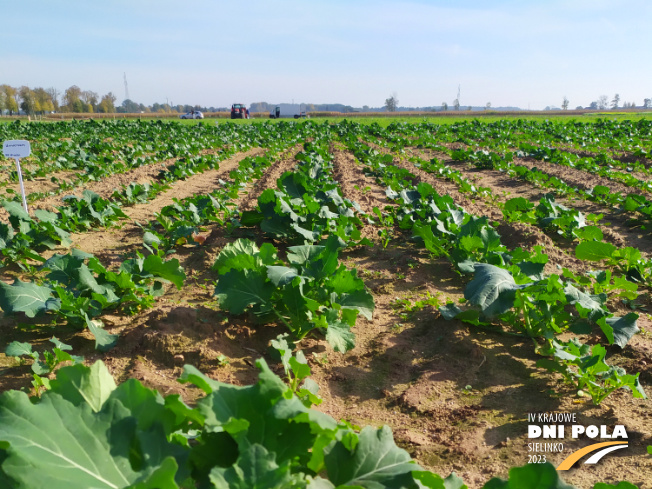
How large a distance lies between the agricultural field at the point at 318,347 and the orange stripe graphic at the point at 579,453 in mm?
32

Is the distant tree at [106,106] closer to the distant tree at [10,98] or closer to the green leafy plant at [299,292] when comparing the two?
the distant tree at [10,98]

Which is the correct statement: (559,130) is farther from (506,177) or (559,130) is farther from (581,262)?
(581,262)

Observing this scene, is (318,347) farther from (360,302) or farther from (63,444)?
(63,444)

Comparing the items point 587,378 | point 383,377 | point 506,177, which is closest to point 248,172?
point 506,177

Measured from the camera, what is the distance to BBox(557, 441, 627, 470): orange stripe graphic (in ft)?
7.89

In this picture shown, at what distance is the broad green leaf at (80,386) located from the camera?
1.57m

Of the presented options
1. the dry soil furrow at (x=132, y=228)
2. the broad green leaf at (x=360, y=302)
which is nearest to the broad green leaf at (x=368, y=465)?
the broad green leaf at (x=360, y=302)

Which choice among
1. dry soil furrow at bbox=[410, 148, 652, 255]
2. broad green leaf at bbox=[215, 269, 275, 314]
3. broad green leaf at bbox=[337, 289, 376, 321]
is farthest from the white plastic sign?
dry soil furrow at bbox=[410, 148, 652, 255]

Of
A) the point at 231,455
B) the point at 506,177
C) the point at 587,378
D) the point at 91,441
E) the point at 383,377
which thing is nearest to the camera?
the point at 91,441

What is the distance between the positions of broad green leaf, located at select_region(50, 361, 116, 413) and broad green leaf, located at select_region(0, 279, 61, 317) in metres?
1.99

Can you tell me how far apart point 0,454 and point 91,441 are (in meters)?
0.29

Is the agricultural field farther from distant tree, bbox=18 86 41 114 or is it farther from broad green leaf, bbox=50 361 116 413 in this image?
distant tree, bbox=18 86 41 114

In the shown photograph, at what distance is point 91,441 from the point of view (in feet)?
4.52

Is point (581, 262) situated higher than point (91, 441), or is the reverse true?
point (91, 441)
